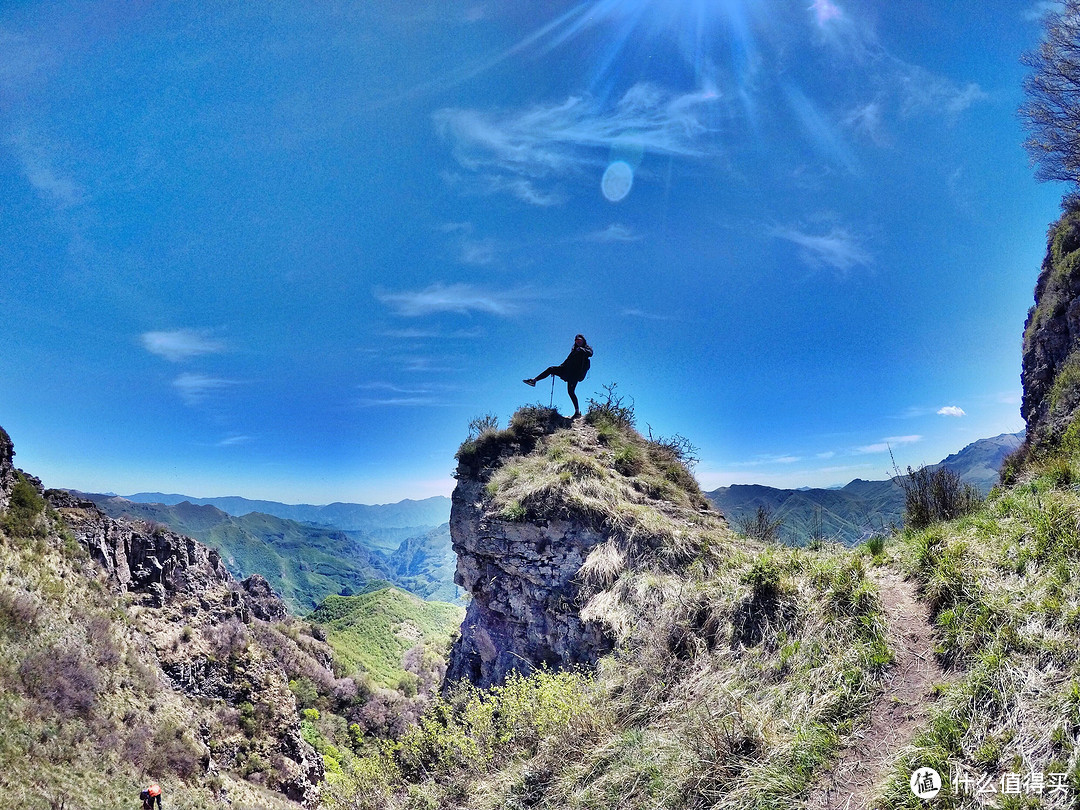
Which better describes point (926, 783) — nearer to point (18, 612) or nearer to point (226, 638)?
point (18, 612)

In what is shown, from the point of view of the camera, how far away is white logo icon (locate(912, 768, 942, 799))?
262 cm

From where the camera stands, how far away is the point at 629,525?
34.1 ft

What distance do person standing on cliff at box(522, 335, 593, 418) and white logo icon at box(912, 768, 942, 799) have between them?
39.0 feet

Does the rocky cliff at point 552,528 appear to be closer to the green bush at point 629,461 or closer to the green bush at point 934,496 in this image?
the green bush at point 629,461

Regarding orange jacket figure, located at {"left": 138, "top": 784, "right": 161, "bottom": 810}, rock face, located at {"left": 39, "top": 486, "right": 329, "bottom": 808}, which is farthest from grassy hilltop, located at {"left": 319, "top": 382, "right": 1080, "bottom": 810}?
rock face, located at {"left": 39, "top": 486, "right": 329, "bottom": 808}

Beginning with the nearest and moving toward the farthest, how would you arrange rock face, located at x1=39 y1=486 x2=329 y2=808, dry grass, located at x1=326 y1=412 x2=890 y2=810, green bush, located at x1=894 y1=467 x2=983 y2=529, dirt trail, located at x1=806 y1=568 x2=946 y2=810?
dirt trail, located at x1=806 y1=568 x2=946 y2=810, dry grass, located at x1=326 y1=412 x2=890 y2=810, green bush, located at x1=894 y1=467 x2=983 y2=529, rock face, located at x1=39 y1=486 x2=329 y2=808

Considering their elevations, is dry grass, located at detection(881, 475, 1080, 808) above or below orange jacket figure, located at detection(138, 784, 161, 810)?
above

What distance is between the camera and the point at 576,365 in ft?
46.4

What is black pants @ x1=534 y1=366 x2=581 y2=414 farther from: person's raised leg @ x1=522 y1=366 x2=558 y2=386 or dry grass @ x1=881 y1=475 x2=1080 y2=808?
dry grass @ x1=881 y1=475 x2=1080 y2=808

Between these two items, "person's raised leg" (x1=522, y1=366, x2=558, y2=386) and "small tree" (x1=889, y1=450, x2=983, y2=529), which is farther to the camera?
"person's raised leg" (x1=522, y1=366, x2=558, y2=386)

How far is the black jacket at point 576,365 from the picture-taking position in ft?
45.7

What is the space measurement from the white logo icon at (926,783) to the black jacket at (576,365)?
11874 mm

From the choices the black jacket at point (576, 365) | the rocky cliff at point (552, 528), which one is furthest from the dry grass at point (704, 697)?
the black jacket at point (576, 365)

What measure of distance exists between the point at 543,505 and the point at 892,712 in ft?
27.8
